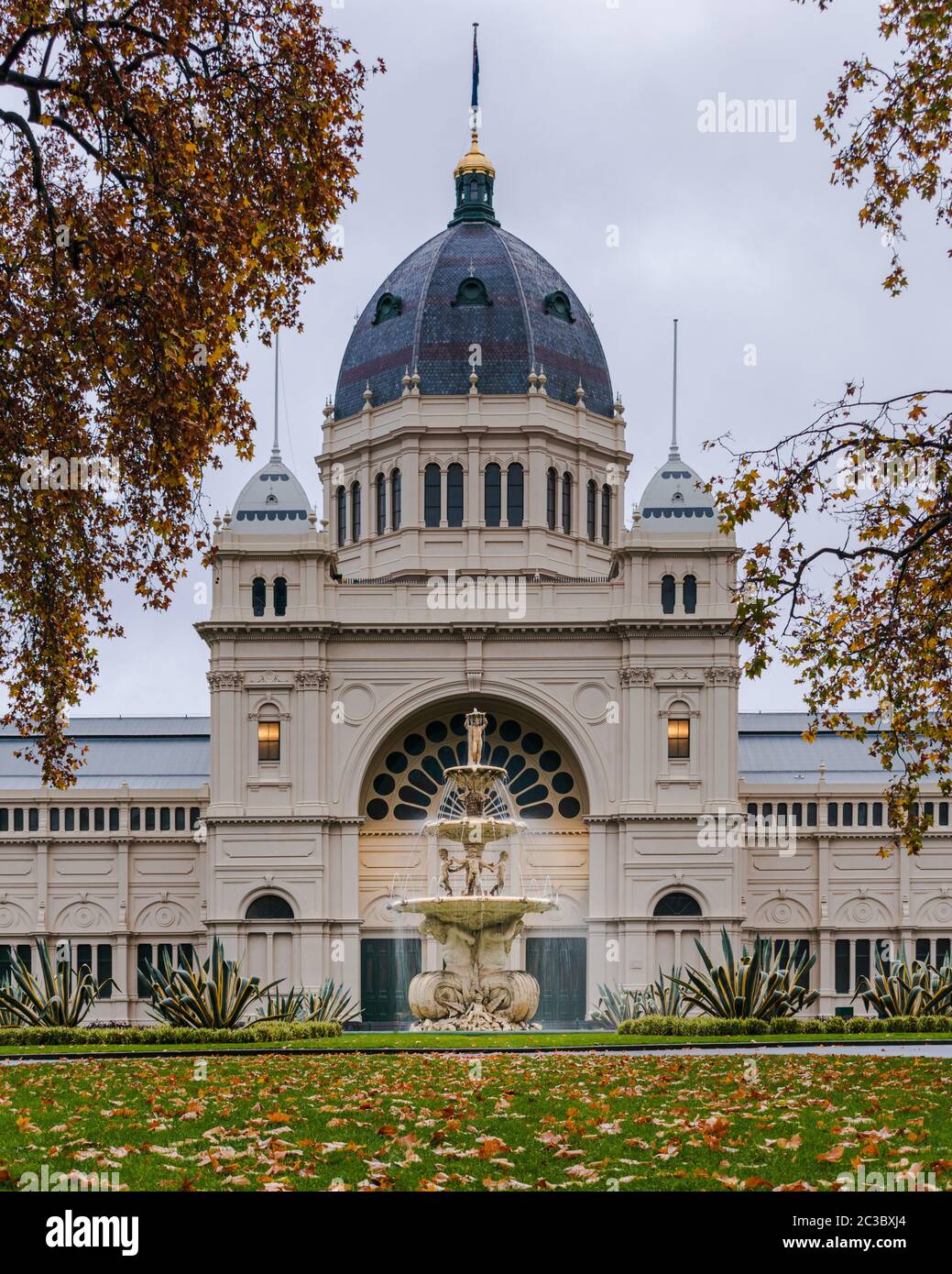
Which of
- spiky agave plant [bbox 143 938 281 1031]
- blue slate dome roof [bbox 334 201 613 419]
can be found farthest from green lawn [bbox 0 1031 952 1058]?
blue slate dome roof [bbox 334 201 613 419]

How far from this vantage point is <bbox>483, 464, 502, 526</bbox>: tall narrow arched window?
249 ft

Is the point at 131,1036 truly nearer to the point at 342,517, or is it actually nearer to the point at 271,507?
the point at 271,507

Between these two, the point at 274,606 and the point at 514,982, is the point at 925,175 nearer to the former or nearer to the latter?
the point at 514,982

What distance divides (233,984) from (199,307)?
2208 cm

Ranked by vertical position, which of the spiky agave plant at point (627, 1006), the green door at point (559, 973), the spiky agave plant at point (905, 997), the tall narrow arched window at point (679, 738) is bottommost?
the green door at point (559, 973)

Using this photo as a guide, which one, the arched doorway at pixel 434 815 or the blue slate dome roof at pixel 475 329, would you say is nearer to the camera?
the arched doorway at pixel 434 815

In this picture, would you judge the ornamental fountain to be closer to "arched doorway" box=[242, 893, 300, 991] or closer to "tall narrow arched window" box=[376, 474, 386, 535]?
"arched doorway" box=[242, 893, 300, 991]

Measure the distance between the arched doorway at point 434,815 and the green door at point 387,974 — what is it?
0.16ft

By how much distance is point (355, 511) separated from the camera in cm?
7912

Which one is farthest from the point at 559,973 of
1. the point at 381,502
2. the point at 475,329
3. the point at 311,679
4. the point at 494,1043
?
the point at 494,1043

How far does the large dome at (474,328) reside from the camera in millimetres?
78062

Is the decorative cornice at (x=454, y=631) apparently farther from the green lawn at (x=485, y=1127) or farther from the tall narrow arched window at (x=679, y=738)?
the green lawn at (x=485, y=1127)

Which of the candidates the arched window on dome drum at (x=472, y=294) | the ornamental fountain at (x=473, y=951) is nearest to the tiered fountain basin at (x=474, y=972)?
the ornamental fountain at (x=473, y=951)

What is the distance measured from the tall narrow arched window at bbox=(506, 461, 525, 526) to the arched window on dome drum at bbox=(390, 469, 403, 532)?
4.60 m
